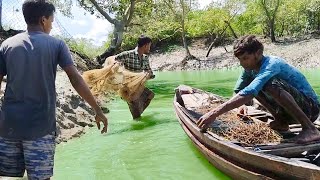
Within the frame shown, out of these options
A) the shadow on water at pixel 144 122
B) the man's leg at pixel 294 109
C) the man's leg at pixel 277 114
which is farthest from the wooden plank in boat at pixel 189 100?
the man's leg at pixel 294 109

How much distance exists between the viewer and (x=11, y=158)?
126 inches

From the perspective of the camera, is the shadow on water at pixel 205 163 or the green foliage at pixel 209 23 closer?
the shadow on water at pixel 205 163

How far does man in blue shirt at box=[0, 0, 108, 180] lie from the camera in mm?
3121

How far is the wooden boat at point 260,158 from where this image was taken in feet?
11.8

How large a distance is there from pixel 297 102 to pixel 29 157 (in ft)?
10.4

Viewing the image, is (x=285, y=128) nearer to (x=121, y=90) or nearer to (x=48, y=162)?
(x=48, y=162)

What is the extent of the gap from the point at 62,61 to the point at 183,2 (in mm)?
32769

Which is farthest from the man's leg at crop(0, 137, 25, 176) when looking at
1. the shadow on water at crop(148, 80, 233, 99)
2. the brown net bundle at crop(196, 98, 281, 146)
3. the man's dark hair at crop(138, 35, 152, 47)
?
the shadow on water at crop(148, 80, 233, 99)

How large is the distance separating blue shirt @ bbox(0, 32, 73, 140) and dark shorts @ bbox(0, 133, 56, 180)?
6 cm

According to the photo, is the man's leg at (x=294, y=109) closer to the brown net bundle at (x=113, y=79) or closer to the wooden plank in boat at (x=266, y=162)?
the wooden plank in boat at (x=266, y=162)

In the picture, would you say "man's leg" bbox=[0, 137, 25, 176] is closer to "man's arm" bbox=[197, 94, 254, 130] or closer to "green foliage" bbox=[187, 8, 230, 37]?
"man's arm" bbox=[197, 94, 254, 130]

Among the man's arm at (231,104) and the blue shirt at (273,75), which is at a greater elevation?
the blue shirt at (273,75)

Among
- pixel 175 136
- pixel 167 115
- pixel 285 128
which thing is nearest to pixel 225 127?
pixel 285 128

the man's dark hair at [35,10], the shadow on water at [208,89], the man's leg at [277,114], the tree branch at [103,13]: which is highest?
the tree branch at [103,13]
